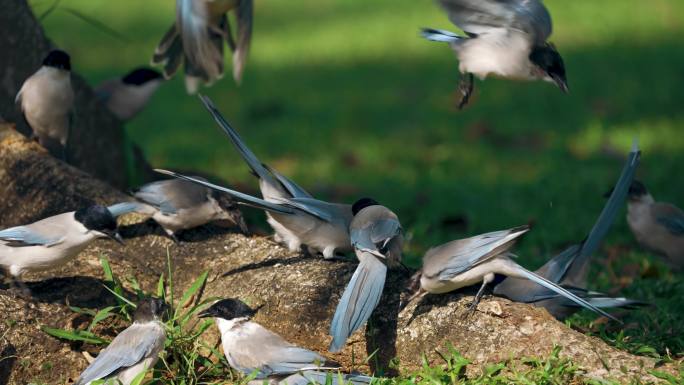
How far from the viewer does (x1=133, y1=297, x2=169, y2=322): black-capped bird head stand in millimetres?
4238

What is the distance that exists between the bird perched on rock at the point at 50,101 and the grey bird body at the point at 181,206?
1.04 meters

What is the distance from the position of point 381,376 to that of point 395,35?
28.9 ft

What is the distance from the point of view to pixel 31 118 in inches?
235

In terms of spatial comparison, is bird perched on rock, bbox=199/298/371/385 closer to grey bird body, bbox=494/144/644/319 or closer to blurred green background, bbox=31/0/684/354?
grey bird body, bbox=494/144/644/319

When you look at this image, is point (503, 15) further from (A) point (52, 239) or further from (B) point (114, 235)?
(A) point (52, 239)

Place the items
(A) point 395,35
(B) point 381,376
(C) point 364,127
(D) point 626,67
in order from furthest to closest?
(A) point 395,35
(D) point 626,67
(C) point 364,127
(B) point 381,376

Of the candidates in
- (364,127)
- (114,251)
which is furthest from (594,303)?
(364,127)

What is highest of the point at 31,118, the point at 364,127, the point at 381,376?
the point at 31,118

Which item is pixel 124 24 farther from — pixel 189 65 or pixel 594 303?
pixel 594 303

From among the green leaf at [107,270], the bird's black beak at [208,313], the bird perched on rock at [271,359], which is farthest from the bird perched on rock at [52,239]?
the bird perched on rock at [271,359]

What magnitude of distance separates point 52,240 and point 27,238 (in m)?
0.12

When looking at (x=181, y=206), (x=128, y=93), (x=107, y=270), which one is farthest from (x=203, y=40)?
(x=128, y=93)

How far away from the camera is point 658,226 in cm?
625

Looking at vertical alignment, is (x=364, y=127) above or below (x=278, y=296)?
below
